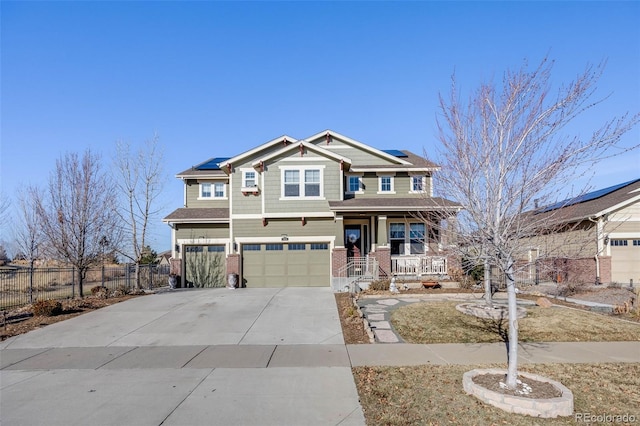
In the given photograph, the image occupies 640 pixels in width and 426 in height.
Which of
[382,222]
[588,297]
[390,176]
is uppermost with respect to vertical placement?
[390,176]

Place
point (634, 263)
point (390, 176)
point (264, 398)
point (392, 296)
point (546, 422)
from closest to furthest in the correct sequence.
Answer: point (546, 422), point (264, 398), point (392, 296), point (634, 263), point (390, 176)

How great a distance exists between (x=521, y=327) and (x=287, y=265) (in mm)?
12166

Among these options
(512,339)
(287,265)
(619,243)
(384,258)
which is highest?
(619,243)

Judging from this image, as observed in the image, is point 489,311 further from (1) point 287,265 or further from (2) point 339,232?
(1) point 287,265

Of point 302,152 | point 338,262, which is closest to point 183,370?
point 338,262

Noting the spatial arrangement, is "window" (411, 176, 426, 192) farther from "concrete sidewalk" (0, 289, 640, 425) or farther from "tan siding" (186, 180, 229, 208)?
"tan siding" (186, 180, 229, 208)

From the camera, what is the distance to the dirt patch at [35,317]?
10.3 m

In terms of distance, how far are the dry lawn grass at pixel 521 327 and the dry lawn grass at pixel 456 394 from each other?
6.78 ft

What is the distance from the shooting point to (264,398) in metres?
5.47

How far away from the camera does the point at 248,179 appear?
20.0 m

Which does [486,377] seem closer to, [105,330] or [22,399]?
[22,399]

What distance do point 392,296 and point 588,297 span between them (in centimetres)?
843

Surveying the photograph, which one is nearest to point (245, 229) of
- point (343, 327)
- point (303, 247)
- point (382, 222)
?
point (303, 247)

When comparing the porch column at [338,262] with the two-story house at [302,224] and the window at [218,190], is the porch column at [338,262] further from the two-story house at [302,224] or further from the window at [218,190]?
the window at [218,190]
